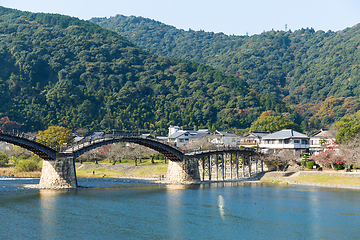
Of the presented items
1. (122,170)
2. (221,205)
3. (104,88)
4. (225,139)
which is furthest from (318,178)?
(104,88)

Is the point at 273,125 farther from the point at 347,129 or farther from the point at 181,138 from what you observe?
the point at 347,129

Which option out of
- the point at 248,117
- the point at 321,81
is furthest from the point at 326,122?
the point at 321,81

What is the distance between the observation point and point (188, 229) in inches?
1292

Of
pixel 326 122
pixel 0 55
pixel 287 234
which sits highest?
pixel 0 55

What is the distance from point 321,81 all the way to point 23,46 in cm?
13503

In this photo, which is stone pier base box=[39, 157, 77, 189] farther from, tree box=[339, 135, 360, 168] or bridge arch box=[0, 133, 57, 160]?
tree box=[339, 135, 360, 168]

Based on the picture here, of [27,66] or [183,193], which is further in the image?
[27,66]

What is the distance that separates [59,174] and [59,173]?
0.42ft

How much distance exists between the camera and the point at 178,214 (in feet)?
126

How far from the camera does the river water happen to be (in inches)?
1229

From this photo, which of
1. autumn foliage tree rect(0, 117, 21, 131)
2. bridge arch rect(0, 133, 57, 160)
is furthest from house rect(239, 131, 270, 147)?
autumn foliage tree rect(0, 117, 21, 131)

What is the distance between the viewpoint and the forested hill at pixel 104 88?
425ft

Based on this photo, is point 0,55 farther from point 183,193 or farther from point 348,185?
point 348,185

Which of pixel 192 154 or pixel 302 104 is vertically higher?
pixel 302 104
